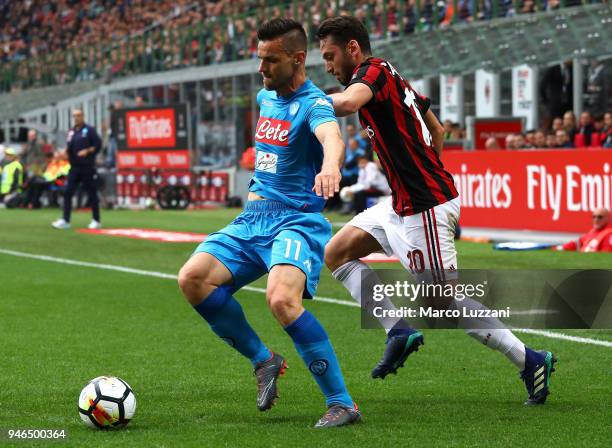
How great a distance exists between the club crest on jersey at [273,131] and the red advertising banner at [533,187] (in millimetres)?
11370

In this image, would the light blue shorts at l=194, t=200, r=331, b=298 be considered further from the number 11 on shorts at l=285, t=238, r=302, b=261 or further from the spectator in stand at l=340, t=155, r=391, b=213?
the spectator in stand at l=340, t=155, r=391, b=213

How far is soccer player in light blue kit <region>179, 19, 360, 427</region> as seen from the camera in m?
6.21

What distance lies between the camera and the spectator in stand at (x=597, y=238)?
A: 16.2 m

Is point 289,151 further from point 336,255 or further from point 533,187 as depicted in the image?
point 533,187

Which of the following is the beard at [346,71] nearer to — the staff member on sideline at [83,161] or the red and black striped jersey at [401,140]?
the red and black striped jersey at [401,140]

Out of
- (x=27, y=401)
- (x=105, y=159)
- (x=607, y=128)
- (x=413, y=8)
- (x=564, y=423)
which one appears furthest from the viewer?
(x=105, y=159)

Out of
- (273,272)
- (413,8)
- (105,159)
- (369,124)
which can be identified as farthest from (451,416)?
(105,159)

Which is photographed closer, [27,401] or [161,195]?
[27,401]

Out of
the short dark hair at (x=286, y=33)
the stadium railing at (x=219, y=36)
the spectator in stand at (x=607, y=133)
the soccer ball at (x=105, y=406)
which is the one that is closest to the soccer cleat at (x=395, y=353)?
the soccer ball at (x=105, y=406)

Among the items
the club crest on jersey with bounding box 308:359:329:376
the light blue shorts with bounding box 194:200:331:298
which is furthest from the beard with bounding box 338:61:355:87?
the club crest on jersey with bounding box 308:359:329:376

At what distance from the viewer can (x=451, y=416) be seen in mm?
6277

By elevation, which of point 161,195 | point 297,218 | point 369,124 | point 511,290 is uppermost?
point 369,124

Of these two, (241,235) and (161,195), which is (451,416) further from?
(161,195)

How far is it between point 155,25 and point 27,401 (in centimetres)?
3827
